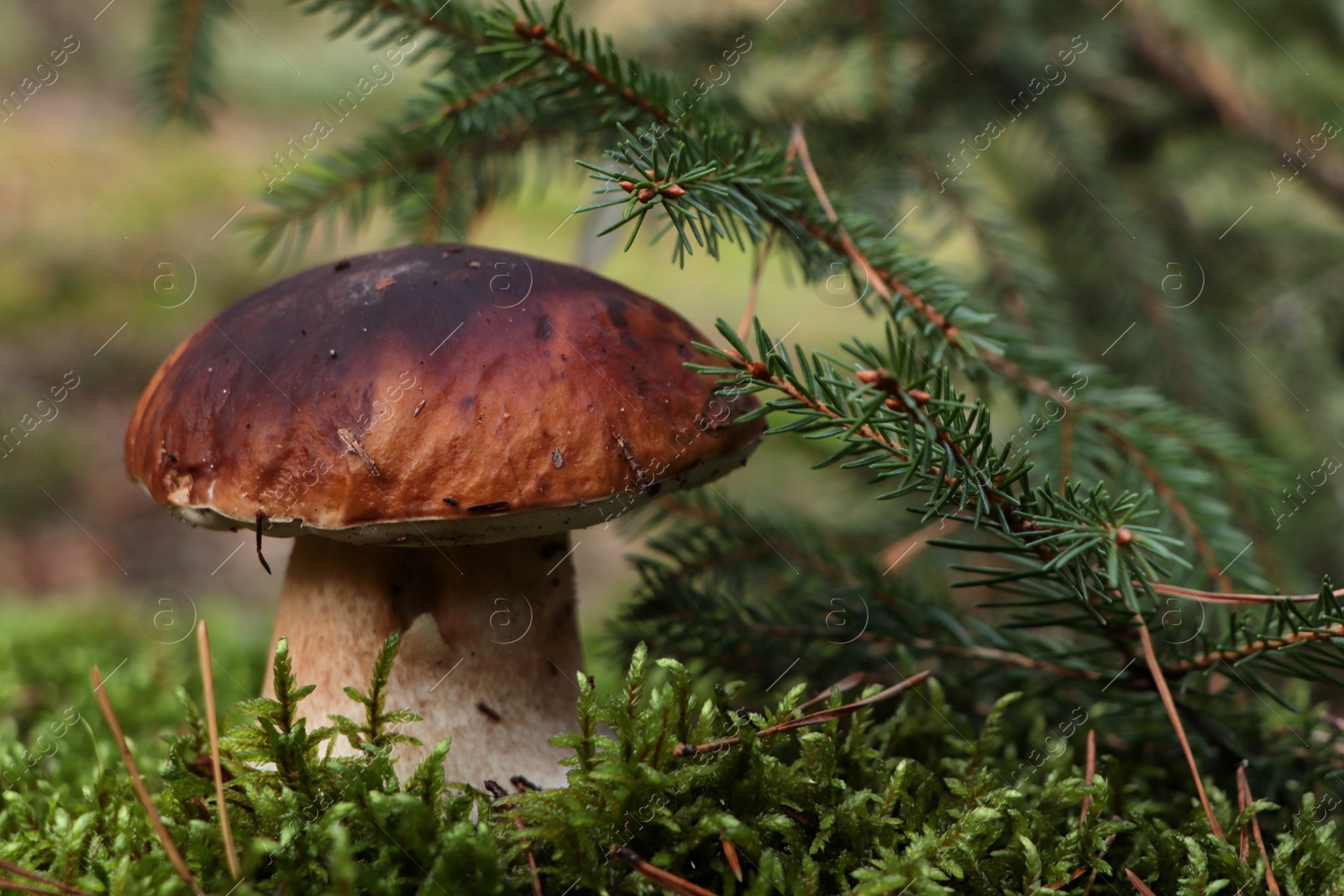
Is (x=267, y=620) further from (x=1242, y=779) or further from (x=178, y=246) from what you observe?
(x=178, y=246)

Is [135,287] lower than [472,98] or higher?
higher

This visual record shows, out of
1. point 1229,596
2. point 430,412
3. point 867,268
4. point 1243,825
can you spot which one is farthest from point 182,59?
point 1243,825

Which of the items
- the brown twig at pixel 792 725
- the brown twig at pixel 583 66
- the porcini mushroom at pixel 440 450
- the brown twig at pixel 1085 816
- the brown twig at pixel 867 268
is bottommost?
the brown twig at pixel 1085 816

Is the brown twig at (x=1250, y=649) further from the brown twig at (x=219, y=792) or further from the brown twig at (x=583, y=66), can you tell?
the brown twig at (x=219, y=792)

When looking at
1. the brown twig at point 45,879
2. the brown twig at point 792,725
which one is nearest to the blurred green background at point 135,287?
the brown twig at point 792,725

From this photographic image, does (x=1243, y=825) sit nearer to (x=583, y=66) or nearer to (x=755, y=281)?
(x=755, y=281)

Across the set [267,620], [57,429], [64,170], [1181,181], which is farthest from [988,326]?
[64,170]

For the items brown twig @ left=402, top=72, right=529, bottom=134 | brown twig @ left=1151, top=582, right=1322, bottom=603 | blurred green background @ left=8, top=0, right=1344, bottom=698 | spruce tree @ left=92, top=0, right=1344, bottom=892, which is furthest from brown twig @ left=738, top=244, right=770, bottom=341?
brown twig @ left=1151, top=582, right=1322, bottom=603
